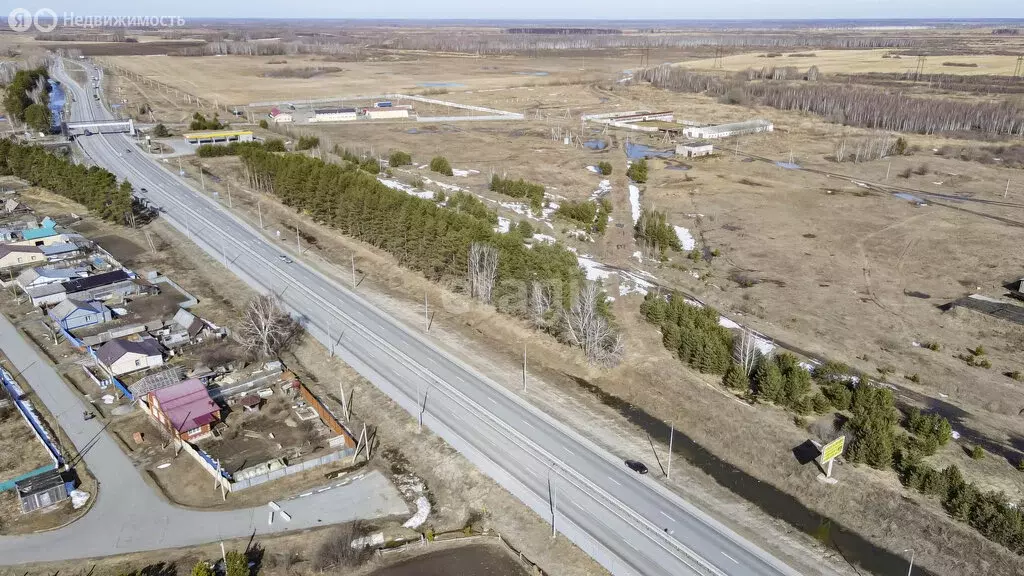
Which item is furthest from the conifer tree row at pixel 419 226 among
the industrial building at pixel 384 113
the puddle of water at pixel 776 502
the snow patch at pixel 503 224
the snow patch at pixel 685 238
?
the industrial building at pixel 384 113

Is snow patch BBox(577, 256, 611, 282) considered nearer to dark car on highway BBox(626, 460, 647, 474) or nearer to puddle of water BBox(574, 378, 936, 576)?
puddle of water BBox(574, 378, 936, 576)

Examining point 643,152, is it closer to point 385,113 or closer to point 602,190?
point 602,190

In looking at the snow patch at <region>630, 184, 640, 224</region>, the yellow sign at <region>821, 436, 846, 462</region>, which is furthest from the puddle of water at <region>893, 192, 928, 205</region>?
the yellow sign at <region>821, 436, 846, 462</region>

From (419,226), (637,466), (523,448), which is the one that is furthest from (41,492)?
(419,226)

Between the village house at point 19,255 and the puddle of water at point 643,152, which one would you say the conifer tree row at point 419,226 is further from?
the puddle of water at point 643,152

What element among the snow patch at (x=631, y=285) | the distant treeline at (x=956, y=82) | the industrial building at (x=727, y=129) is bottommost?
the snow patch at (x=631, y=285)

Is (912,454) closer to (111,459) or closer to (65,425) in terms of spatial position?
(111,459)
